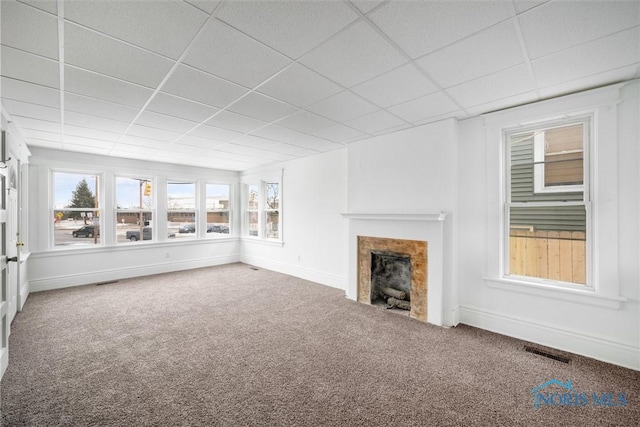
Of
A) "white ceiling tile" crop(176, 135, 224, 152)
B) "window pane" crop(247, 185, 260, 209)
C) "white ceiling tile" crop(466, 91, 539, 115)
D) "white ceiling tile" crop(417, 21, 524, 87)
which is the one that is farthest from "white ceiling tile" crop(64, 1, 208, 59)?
"window pane" crop(247, 185, 260, 209)

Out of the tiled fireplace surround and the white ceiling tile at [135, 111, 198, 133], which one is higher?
the white ceiling tile at [135, 111, 198, 133]

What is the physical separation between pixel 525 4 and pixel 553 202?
2125 millimetres

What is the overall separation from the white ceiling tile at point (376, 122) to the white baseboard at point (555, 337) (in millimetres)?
2443

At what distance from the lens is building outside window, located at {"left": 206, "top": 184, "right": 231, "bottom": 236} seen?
6.98 m

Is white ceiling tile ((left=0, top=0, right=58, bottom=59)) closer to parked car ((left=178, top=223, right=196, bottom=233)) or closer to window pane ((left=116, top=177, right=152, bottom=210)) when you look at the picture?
window pane ((left=116, top=177, right=152, bottom=210))

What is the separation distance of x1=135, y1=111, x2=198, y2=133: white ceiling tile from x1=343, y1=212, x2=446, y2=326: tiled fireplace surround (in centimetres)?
253

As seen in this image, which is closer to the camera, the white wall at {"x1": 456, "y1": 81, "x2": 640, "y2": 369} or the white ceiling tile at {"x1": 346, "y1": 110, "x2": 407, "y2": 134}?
the white wall at {"x1": 456, "y1": 81, "x2": 640, "y2": 369}

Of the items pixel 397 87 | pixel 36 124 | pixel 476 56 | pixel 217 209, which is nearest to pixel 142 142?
pixel 36 124

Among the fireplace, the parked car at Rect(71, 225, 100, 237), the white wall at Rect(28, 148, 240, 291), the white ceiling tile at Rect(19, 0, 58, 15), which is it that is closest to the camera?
the white ceiling tile at Rect(19, 0, 58, 15)

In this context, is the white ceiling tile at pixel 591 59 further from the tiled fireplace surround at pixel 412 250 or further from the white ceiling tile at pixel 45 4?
the white ceiling tile at pixel 45 4

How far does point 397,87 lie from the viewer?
8.32ft

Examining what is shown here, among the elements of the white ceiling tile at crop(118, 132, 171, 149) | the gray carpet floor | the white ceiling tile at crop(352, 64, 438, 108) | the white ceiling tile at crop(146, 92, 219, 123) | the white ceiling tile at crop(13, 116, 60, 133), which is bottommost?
the gray carpet floor

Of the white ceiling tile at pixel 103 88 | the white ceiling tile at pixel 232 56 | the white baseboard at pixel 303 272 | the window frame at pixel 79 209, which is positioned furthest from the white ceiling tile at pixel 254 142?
the window frame at pixel 79 209

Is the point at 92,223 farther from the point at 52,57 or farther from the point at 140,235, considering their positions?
the point at 52,57
